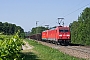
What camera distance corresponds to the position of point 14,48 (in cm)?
848

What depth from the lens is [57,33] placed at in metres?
47.0

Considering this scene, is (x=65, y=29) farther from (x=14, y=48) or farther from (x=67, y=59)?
(x=14, y=48)

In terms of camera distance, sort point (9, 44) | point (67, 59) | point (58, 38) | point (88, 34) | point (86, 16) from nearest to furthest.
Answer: point (9, 44) → point (67, 59) → point (58, 38) → point (88, 34) → point (86, 16)

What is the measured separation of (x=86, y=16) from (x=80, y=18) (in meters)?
2.44

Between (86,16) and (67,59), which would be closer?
(67,59)

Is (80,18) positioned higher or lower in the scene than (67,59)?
higher

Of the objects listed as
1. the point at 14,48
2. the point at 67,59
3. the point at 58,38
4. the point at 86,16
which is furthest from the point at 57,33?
the point at 86,16

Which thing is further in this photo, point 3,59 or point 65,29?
point 65,29

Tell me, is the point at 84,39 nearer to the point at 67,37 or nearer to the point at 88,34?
the point at 88,34

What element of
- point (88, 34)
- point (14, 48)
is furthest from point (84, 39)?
point (14, 48)

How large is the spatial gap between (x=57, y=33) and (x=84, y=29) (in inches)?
1261

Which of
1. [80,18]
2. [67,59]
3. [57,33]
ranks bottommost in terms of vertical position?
[67,59]

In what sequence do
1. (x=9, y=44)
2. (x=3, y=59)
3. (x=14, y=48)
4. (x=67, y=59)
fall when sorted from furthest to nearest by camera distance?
(x=67, y=59) → (x=14, y=48) → (x=9, y=44) → (x=3, y=59)

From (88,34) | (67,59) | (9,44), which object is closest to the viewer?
(9,44)
